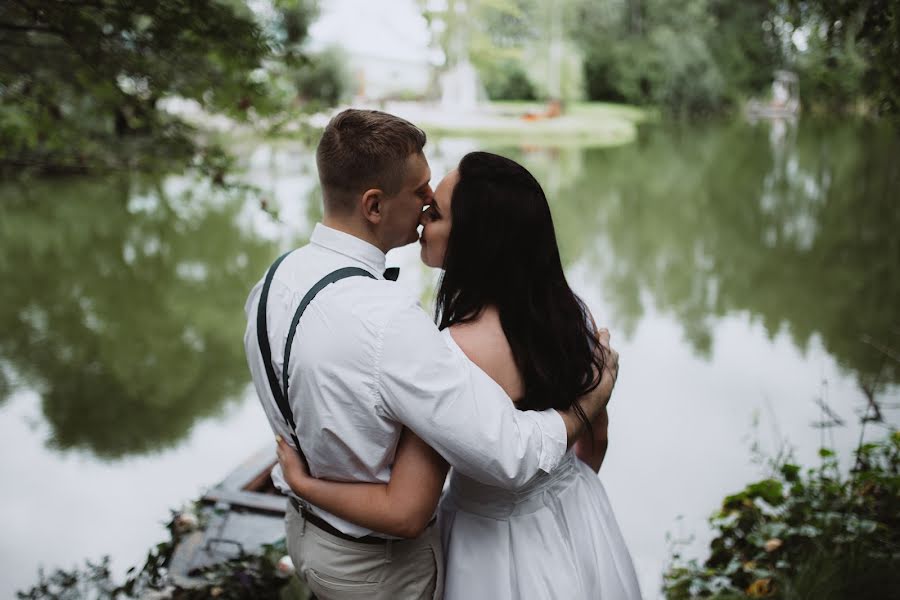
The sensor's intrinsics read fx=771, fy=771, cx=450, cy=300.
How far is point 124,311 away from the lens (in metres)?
8.95

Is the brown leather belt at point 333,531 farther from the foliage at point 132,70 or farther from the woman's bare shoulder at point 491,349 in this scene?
the foliage at point 132,70

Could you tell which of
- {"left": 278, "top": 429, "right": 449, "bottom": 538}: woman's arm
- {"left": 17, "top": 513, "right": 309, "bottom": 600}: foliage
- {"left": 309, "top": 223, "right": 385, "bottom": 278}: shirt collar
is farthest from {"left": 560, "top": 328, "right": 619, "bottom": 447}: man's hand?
{"left": 17, "top": 513, "right": 309, "bottom": 600}: foliage

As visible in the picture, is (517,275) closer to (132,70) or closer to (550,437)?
(550,437)

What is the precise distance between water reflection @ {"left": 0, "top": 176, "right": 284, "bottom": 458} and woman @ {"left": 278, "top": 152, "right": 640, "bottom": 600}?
7.14 ft

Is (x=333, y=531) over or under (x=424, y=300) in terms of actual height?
over

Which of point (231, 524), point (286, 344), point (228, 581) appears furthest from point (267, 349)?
point (231, 524)

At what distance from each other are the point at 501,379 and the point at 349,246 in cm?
42

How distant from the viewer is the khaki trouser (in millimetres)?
1636

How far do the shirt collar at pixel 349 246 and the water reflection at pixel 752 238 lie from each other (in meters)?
2.50

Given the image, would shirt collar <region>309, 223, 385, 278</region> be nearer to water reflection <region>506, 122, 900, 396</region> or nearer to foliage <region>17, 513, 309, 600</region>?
foliage <region>17, 513, 309, 600</region>

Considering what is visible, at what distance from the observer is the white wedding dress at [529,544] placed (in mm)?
1698

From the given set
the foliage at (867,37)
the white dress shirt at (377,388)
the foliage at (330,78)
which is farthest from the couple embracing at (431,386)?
the foliage at (330,78)

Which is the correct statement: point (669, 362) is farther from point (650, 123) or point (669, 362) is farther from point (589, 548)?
point (650, 123)

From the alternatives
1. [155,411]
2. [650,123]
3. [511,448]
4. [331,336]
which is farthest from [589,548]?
[650,123]
